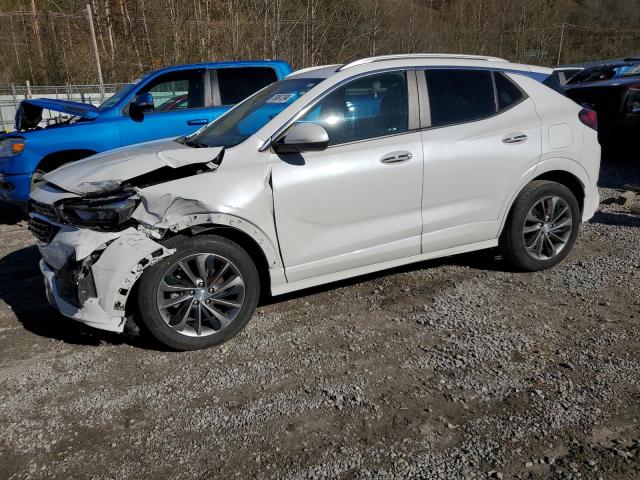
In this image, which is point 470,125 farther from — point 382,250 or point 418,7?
point 418,7

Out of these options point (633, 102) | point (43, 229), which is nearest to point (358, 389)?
point (43, 229)

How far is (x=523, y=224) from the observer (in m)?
4.55

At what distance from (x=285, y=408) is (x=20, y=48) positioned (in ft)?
106

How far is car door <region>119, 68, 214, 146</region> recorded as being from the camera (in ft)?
22.1

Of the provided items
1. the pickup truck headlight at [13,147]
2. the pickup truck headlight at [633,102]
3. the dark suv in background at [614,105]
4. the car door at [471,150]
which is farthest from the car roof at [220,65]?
the pickup truck headlight at [633,102]

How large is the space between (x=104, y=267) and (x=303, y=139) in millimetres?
1498

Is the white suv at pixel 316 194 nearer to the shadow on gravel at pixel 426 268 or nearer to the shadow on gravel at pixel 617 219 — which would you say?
the shadow on gravel at pixel 426 268

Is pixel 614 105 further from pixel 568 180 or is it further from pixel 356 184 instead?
pixel 356 184

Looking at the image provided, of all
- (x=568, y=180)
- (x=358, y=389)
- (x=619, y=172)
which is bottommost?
(x=619, y=172)

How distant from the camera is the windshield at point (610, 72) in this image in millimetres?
10117

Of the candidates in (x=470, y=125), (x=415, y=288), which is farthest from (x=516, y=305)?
(x=470, y=125)

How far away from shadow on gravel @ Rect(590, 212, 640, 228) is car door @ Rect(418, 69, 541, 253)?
2.35 m

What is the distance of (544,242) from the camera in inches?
185

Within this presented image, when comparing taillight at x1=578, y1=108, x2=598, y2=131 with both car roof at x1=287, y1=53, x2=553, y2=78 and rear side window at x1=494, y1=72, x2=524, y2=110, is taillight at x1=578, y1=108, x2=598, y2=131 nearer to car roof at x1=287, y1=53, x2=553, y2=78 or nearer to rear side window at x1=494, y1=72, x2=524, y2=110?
car roof at x1=287, y1=53, x2=553, y2=78
